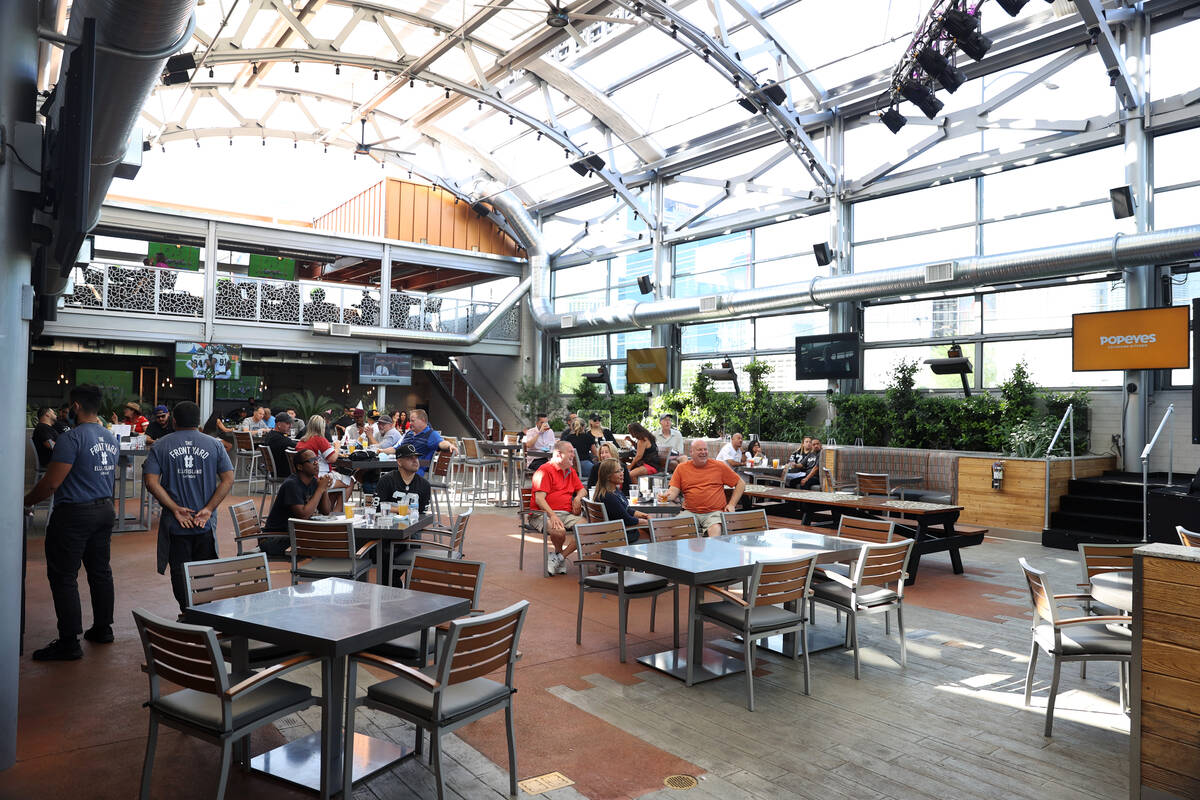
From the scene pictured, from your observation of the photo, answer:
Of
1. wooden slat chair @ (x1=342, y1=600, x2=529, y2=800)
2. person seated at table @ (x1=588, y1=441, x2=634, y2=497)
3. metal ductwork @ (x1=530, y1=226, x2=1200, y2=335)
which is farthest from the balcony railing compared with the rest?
wooden slat chair @ (x1=342, y1=600, x2=529, y2=800)

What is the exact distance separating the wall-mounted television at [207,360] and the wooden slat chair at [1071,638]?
15378 mm

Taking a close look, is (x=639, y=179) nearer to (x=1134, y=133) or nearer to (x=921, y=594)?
(x=1134, y=133)

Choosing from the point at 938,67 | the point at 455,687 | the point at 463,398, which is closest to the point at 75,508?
the point at 455,687

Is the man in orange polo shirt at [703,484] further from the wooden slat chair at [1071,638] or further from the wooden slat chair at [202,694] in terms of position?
the wooden slat chair at [202,694]

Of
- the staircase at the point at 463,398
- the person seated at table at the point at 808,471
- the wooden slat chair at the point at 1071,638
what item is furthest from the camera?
the staircase at the point at 463,398

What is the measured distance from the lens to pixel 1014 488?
382 inches

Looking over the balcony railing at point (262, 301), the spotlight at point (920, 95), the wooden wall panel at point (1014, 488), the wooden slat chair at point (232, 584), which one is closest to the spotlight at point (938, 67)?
the spotlight at point (920, 95)

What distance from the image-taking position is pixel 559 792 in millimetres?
2984

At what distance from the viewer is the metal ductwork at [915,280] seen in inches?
357

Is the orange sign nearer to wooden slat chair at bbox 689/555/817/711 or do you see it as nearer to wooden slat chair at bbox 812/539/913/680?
wooden slat chair at bbox 812/539/913/680


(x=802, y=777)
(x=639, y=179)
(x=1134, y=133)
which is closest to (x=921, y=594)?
(x=802, y=777)

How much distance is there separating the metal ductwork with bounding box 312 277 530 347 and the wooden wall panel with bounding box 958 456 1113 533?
1188 centimetres

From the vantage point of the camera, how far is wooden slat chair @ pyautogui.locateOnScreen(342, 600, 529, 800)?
2699 mm

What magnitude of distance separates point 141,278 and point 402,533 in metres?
13.0
